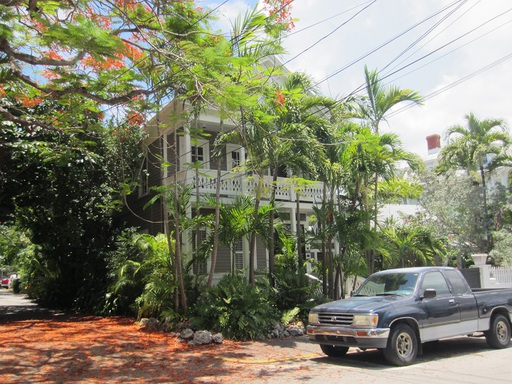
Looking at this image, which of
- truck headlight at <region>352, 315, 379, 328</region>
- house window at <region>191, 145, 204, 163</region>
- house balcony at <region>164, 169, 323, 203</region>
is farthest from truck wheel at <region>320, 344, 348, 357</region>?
house window at <region>191, 145, 204, 163</region>

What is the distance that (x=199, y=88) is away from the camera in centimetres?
873

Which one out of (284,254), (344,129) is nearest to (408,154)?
(344,129)

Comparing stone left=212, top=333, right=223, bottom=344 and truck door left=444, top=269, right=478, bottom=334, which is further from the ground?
truck door left=444, top=269, right=478, bottom=334

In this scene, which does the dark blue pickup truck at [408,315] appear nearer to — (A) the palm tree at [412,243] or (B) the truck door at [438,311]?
(B) the truck door at [438,311]

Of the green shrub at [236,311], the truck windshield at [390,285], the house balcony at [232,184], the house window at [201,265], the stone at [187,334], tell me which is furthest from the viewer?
the house balcony at [232,184]

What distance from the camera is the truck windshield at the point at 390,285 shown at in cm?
853

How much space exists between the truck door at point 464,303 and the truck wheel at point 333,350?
2323 millimetres

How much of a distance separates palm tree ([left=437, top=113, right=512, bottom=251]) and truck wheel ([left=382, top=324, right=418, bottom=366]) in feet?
58.0

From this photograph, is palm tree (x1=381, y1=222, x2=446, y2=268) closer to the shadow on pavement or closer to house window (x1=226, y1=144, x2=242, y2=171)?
the shadow on pavement

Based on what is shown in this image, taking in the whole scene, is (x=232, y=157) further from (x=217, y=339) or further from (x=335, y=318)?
(x=335, y=318)

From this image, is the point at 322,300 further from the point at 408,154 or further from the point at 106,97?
the point at 106,97

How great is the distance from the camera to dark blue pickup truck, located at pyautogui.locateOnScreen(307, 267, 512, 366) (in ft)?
24.9

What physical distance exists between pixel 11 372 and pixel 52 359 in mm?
1106

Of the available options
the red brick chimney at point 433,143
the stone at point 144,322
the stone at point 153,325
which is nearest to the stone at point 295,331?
the stone at point 153,325
